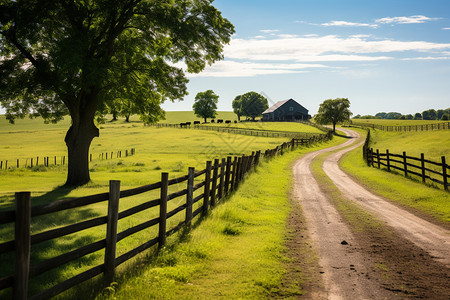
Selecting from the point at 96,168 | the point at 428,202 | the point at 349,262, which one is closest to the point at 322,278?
the point at 349,262

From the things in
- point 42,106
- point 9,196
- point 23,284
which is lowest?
point 9,196

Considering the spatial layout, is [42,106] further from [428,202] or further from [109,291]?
[428,202]

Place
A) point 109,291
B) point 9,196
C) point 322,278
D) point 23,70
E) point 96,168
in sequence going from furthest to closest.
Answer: point 96,168, point 23,70, point 9,196, point 322,278, point 109,291

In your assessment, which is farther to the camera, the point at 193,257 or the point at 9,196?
the point at 9,196

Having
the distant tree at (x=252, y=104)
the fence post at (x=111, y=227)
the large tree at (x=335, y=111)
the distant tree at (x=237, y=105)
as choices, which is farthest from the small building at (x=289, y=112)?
the fence post at (x=111, y=227)

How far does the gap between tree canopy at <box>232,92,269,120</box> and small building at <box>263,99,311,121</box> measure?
352 inches

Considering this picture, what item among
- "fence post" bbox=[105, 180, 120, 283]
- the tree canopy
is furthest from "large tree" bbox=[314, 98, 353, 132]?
"fence post" bbox=[105, 180, 120, 283]

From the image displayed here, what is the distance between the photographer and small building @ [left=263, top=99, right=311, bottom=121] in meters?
115

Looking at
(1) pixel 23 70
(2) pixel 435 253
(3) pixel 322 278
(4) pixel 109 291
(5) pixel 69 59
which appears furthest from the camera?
(1) pixel 23 70

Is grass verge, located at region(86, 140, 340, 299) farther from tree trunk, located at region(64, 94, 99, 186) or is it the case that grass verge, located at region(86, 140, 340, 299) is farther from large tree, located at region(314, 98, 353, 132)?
large tree, located at region(314, 98, 353, 132)

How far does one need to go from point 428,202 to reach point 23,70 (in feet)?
71.5

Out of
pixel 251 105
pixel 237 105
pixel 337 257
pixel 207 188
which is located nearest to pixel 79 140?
pixel 207 188

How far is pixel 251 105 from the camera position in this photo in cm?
12231

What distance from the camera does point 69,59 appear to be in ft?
50.4
